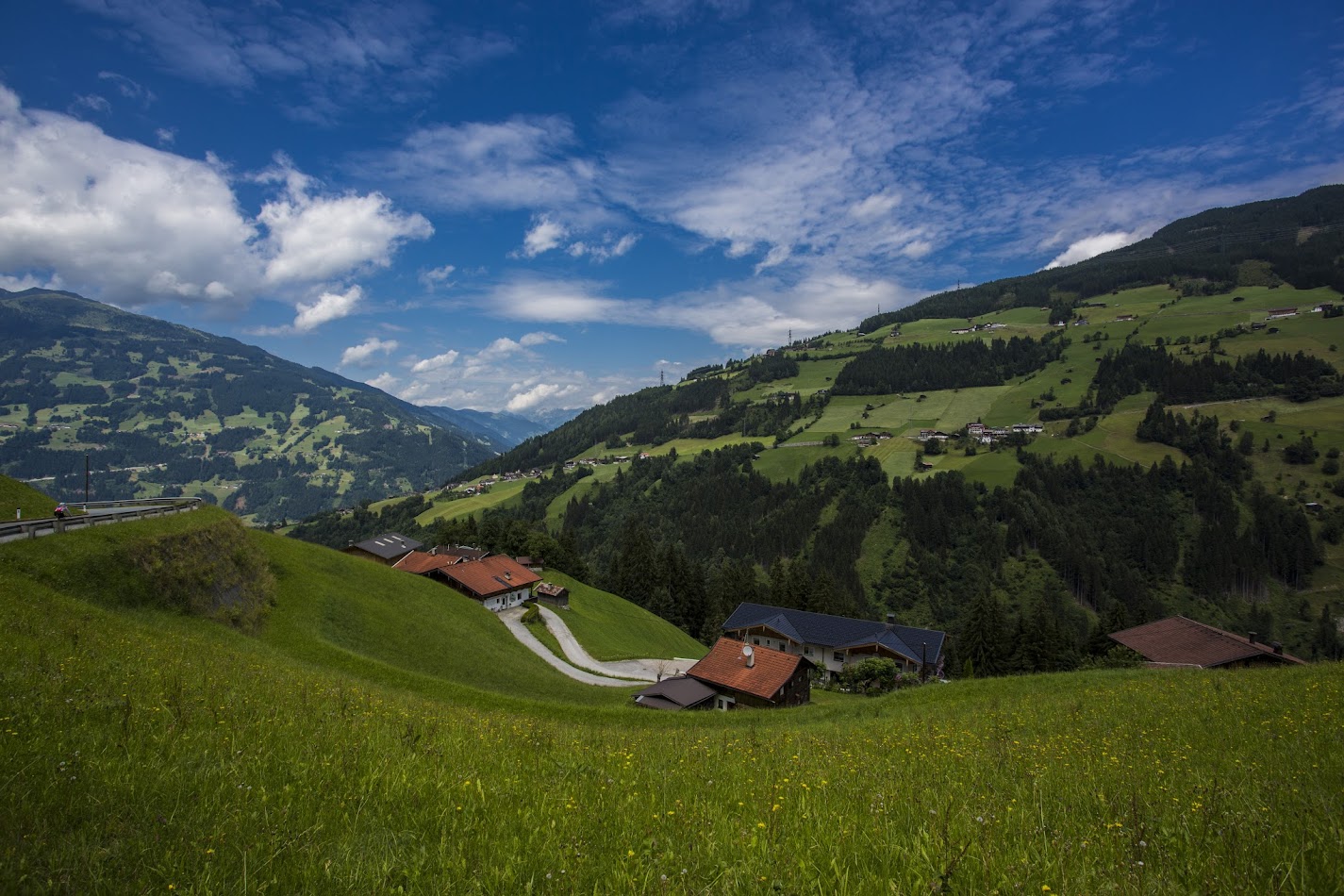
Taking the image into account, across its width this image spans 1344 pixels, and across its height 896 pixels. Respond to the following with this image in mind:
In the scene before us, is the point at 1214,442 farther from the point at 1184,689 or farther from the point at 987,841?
the point at 987,841

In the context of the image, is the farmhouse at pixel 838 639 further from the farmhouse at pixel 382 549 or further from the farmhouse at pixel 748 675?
the farmhouse at pixel 382 549

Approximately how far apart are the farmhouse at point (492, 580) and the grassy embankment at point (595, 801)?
56.1 m

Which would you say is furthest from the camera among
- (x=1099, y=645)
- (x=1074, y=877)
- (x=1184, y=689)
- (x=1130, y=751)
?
(x=1099, y=645)

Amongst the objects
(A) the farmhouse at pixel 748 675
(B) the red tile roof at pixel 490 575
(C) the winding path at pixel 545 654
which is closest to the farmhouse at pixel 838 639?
(C) the winding path at pixel 545 654

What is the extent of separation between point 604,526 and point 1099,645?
151m

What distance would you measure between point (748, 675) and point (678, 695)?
5482 mm

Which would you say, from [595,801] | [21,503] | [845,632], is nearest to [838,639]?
[845,632]

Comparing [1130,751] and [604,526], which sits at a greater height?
[1130,751]

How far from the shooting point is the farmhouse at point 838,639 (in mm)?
67938

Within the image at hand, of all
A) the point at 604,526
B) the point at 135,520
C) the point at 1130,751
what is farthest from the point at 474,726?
the point at 604,526

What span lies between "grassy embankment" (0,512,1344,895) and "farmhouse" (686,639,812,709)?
28.4 meters

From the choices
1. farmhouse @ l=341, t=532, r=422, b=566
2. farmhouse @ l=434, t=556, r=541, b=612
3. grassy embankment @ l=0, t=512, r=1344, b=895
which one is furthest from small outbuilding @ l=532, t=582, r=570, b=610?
grassy embankment @ l=0, t=512, r=1344, b=895

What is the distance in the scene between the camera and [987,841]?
4023 millimetres

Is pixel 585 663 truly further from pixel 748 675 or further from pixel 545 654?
pixel 748 675
